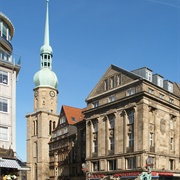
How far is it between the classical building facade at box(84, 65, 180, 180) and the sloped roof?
20.2 meters

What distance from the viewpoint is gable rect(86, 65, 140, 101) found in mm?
52369

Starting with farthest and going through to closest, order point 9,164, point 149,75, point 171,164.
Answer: point 149,75
point 171,164
point 9,164

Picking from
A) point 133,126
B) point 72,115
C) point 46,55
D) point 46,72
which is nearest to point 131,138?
point 133,126

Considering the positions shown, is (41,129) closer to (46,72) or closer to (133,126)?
(46,72)

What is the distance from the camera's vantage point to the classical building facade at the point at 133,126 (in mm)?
48312

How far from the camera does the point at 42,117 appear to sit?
92.2 metres

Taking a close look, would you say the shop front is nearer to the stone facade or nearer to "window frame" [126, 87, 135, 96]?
"window frame" [126, 87, 135, 96]

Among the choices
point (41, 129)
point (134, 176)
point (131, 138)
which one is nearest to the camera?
point (134, 176)

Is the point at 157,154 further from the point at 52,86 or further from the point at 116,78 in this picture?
the point at 52,86

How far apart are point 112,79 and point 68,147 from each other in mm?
25488

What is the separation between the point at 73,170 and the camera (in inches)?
2835

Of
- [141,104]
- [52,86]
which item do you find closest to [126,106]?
[141,104]

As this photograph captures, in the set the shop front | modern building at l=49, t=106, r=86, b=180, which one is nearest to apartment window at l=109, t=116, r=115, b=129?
the shop front

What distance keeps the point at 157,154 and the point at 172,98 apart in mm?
10528
